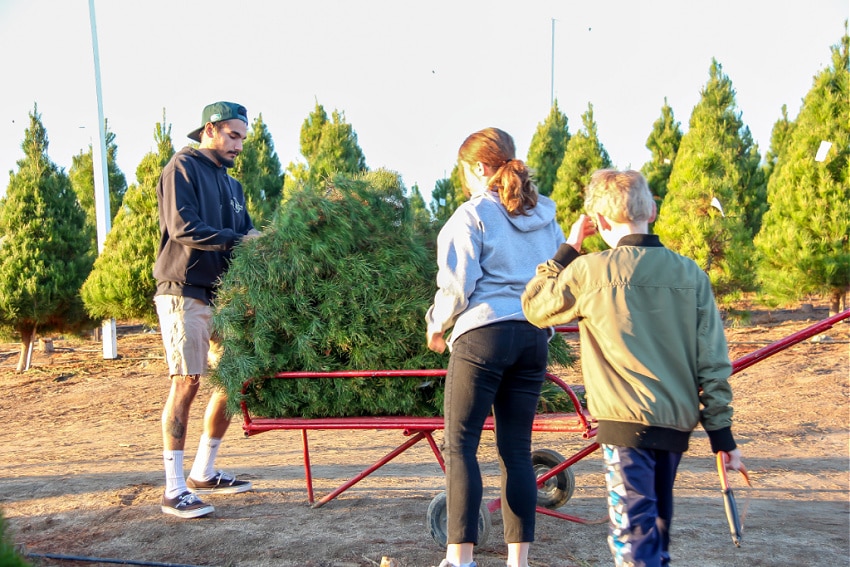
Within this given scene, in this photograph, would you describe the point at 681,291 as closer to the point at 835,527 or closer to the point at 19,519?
the point at 835,527

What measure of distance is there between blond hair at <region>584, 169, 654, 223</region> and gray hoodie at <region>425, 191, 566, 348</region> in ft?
1.58

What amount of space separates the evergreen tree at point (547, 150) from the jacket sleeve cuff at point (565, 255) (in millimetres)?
16867

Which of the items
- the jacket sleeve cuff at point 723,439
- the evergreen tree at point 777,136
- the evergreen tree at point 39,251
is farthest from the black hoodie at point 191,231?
the evergreen tree at point 777,136

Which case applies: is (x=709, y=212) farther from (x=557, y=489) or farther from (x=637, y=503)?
(x=637, y=503)

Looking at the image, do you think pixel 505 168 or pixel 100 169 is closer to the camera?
pixel 505 168

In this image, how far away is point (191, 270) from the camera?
13.4 ft

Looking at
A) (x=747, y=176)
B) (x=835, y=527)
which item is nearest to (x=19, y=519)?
(x=835, y=527)

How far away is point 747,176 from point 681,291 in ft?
46.5

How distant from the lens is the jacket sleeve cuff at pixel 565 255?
2706 mm

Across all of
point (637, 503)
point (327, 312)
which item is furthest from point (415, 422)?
point (637, 503)

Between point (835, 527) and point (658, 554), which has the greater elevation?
point (658, 554)

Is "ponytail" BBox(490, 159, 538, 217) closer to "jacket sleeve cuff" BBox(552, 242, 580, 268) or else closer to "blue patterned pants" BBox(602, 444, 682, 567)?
"jacket sleeve cuff" BBox(552, 242, 580, 268)

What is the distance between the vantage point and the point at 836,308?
12.3 meters

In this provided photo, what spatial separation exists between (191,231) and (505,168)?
5.81ft
